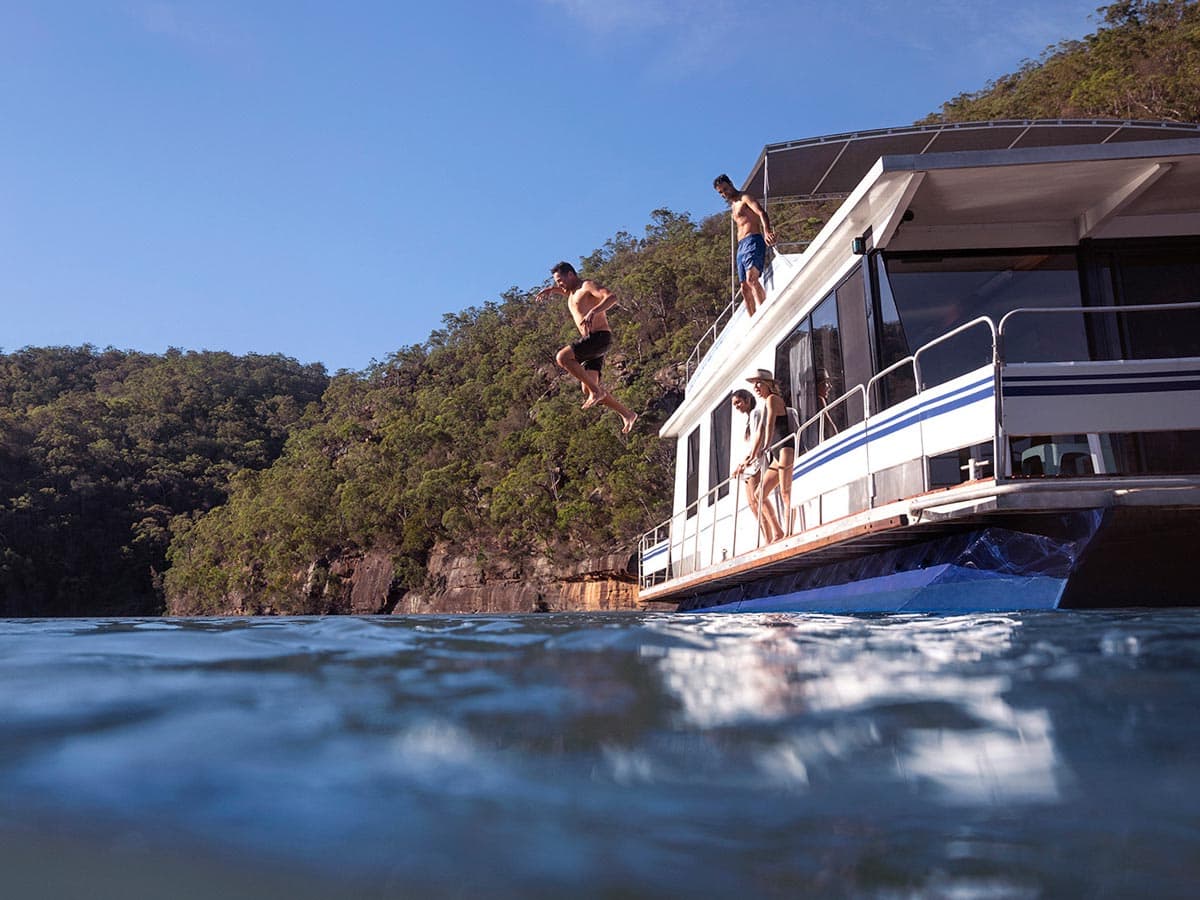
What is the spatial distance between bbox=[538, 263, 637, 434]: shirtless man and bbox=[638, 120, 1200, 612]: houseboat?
1.52m

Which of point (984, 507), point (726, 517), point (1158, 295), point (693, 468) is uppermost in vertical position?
point (1158, 295)

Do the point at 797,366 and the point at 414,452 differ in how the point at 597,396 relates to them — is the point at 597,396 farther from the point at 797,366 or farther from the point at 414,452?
the point at 414,452

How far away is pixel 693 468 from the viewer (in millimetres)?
12430

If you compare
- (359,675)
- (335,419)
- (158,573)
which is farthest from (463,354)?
(359,675)

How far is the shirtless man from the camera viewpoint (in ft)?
26.1

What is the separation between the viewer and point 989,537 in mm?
5602

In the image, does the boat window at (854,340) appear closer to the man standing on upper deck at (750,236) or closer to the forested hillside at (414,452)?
the man standing on upper deck at (750,236)

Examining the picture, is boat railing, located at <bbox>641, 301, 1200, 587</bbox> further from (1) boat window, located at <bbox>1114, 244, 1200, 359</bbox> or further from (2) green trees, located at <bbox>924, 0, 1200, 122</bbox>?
(2) green trees, located at <bbox>924, 0, 1200, 122</bbox>

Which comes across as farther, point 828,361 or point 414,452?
point 414,452

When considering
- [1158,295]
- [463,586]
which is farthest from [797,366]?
[463,586]

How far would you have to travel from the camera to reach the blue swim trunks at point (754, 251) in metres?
9.36

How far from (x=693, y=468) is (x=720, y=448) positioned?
157 cm

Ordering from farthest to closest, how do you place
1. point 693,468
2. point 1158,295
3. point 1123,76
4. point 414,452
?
point 414,452 → point 1123,76 → point 693,468 → point 1158,295

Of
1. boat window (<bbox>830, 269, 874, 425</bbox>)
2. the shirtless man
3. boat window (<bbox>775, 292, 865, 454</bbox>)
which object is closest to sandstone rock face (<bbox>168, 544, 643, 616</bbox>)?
boat window (<bbox>775, 292, 865, 454</bbox>)
